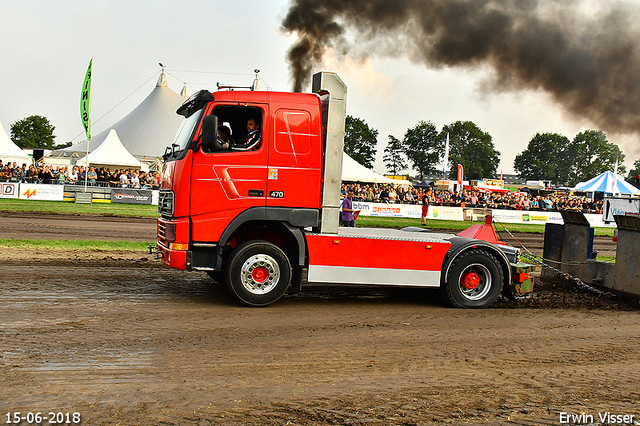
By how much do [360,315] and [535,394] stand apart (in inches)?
124

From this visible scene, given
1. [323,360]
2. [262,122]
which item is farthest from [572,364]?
[262,122]

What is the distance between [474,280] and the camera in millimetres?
8312

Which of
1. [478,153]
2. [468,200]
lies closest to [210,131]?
[468,200]

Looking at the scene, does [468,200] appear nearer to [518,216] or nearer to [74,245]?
[518,216]

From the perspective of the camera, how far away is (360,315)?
295 inches

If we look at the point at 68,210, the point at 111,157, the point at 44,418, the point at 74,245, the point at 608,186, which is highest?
the point at 608,186

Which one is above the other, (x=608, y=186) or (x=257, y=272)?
(x=608, y=186)

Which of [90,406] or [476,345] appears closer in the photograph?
[90,406]

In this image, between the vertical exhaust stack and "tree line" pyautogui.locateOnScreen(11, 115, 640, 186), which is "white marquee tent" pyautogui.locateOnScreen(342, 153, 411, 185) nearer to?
the vertical exhaust stack

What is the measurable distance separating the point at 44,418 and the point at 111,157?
34.1m

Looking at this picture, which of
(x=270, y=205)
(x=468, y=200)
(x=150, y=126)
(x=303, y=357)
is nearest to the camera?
(x=303, y=357)

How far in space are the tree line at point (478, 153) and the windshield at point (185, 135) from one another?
301 ft

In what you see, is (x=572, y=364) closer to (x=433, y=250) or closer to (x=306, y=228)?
(x=433, y=250)

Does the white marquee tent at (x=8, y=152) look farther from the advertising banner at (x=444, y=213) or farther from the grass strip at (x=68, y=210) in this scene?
the advertising banner at (x=444, y=213)
